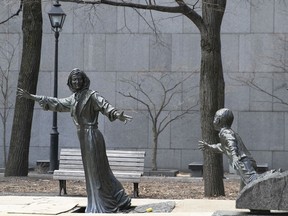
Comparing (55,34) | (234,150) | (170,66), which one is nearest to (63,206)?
(234,150)

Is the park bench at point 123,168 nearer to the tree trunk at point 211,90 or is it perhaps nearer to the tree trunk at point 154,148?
the tree trunk at point 211,90

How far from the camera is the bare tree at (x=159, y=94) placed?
28.3 meters

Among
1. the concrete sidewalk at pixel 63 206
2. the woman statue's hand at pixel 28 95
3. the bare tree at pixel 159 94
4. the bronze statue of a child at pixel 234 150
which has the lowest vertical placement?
the concrete sidewalk at pixel 63 206

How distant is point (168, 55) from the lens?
28531 mm

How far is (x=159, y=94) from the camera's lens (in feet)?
93.7

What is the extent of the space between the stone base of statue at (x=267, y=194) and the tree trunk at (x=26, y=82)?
12380 millimetres

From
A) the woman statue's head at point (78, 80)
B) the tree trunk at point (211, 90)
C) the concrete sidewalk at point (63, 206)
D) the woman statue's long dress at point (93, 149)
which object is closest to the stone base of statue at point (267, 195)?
the concrete sidewalk at point (63, 206)

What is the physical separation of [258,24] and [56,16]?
704 cm

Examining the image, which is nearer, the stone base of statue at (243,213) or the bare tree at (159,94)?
the stone base of statue at (243,213)

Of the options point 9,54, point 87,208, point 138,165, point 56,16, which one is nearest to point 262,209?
point 87,208

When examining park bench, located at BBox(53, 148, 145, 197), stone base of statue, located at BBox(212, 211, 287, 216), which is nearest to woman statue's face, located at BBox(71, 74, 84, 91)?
stone base of statue, located at BBox(212, 211, 287, 216)

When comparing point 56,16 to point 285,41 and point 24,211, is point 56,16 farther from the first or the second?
point 24,211

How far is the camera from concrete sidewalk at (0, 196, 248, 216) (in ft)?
39.3

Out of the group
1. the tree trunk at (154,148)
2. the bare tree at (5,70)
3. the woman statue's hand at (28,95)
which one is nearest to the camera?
the woman statue's hand at (28,95)
